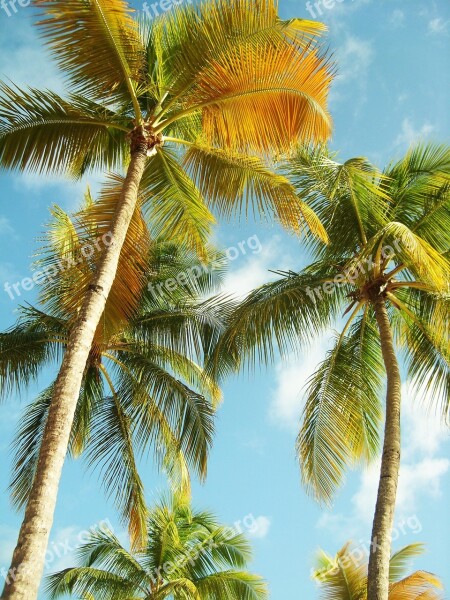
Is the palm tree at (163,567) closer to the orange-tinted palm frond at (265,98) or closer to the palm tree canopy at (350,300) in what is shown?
the palm tree canopy at (350,300)

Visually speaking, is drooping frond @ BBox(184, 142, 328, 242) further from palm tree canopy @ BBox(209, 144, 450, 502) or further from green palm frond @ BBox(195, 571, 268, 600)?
green palm frond @ BBox(195, 571, 268, 600)

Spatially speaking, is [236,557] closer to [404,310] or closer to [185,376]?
[185,376]

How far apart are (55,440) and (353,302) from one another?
629 centimetres

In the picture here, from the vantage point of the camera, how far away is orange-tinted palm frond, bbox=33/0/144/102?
8.09 meters

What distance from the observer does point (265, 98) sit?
863 cm

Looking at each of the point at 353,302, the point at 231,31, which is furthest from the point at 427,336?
the point at 231,31

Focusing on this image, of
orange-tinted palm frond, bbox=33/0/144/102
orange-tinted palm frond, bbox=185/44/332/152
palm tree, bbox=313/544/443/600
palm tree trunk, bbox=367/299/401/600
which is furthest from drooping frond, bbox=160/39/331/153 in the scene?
palm tree, bbox=313/544/443/600

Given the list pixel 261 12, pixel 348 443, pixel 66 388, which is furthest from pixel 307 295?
pixel 66 388

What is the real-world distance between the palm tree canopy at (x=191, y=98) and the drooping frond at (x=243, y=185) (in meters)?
0.02

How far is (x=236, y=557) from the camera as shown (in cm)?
1408

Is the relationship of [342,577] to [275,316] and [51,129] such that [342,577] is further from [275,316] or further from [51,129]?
[51,129]

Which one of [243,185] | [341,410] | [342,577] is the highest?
[243,185]

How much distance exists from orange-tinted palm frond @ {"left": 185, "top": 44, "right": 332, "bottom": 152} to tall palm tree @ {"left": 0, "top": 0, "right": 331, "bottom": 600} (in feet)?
0.04

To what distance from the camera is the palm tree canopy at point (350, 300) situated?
10.3 meters
